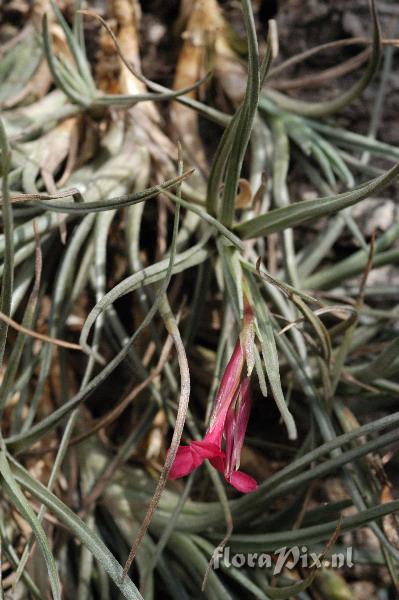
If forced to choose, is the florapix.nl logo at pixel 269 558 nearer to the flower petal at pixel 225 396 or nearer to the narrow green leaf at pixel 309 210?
the flower petal at pixel 225 396

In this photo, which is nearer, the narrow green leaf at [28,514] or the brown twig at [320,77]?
the narrow green leaf at [28,514]

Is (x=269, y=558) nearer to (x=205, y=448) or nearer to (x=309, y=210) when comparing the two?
(x=205, y=448)

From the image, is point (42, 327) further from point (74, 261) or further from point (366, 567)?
point (366, 567)

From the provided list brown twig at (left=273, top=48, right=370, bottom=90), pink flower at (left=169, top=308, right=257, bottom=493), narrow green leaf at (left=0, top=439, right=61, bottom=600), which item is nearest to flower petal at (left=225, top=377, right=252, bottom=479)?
pink flower at (left=169, top=308, right=257, bottom=493)

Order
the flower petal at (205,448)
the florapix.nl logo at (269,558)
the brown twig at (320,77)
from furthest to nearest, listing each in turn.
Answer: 1. the brown twig at (320,77)
2. the florapix.nl logo at (269,558)
3. the flower petal at (205,448)

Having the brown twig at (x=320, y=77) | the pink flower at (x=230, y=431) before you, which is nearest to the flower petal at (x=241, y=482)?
the pink flower at (x=230, y=431)

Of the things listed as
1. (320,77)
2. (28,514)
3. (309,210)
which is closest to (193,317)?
(309,210)

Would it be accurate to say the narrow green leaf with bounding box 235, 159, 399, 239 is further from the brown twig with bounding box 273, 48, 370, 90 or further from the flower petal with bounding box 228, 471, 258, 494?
the brown twig with bounding box 273, 48, 370, 90

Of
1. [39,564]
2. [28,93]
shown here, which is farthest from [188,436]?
[28,93]
